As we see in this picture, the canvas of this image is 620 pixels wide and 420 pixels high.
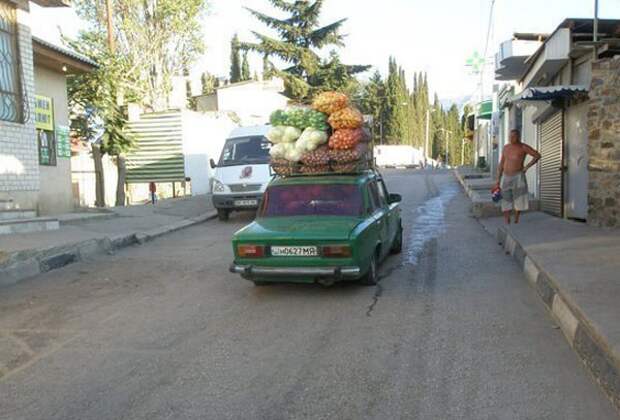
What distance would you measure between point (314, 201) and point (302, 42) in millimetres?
33218

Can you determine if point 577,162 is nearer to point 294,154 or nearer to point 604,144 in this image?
→ point 604,144

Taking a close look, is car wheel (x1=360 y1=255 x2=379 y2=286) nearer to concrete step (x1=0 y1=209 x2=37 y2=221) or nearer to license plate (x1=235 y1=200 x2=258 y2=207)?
license plate (x1=235 y1=200 x2=258 y2=207)

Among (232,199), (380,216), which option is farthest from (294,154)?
(232,199)

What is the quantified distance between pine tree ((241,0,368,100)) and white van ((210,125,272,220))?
74.2ft

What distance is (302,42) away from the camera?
38.5 metres

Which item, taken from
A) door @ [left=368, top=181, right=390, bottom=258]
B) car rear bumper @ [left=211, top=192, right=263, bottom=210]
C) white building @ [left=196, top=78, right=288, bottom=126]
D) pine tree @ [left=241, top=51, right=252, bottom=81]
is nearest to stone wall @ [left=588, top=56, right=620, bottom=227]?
door @ [left=368, top=181, right=390, bottom=258]

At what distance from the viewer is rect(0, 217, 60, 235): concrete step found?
1012 cm

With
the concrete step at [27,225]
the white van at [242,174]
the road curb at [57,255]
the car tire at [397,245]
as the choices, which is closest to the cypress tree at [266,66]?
the white van at [242,174]

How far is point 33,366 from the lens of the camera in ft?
15.2

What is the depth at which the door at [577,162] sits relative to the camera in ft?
34.3

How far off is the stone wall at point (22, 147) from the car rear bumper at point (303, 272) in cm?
735

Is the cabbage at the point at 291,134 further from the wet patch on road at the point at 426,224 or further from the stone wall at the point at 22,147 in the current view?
the stone wall at the point at 22,147

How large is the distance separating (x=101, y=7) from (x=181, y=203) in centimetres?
1762

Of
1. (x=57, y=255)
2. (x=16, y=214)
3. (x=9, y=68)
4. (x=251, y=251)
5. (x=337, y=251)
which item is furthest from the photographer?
(x=9, y=68)
